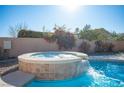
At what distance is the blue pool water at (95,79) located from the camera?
205 inches

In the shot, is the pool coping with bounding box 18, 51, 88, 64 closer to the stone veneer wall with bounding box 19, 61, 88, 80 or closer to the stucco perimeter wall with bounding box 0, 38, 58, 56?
the stone veneer wall with bounding box 19, 61, 88, 80

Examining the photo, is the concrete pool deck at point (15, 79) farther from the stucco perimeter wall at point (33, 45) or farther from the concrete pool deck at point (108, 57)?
the concrete pool deck at point (108, 57)

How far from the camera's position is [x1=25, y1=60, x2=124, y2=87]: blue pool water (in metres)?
5.20

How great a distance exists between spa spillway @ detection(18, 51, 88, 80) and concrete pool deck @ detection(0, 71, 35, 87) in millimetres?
149

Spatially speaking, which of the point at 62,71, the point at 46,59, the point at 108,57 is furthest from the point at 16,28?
the point at 108,57

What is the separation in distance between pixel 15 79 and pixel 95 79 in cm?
195

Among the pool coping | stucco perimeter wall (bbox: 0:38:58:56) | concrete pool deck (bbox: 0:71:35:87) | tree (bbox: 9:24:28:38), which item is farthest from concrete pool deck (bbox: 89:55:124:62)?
tree (bbox: 9:24:28:38)

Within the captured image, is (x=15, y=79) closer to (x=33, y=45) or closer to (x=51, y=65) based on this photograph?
(x=51, y=65)

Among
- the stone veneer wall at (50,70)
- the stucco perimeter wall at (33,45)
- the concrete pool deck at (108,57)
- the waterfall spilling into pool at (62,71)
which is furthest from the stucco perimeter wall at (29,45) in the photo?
the concrete pool deck at (108,57)

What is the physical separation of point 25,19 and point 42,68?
51.0 inches

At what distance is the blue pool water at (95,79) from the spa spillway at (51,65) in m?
0.14

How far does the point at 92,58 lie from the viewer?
6.09 m
